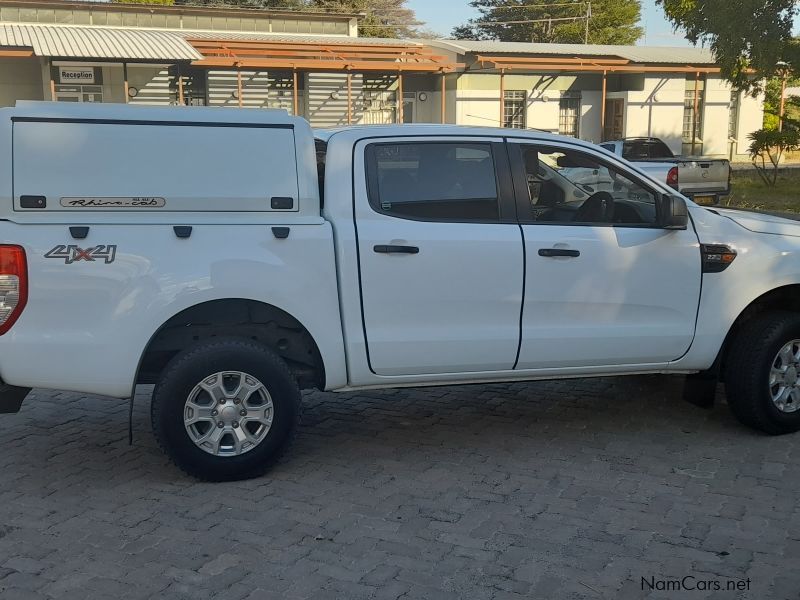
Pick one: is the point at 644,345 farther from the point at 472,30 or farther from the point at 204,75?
the point at 472,30

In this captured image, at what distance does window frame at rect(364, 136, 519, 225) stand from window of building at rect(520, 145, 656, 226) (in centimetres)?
14

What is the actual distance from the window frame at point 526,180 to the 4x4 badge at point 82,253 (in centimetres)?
222

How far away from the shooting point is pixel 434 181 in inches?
197

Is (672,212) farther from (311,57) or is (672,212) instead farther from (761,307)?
(311,57)

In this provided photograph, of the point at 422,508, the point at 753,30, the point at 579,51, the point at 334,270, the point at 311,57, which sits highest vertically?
the point at 579,51

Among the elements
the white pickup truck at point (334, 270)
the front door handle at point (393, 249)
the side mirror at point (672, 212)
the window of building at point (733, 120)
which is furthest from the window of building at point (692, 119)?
the front door handle at point (393, 249)

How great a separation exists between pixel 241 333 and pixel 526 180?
1830mm

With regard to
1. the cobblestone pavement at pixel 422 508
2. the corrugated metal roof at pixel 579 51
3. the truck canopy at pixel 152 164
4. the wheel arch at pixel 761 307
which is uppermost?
the corrugated metal roof at pixel 579 51

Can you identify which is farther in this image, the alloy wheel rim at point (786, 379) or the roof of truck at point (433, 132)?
the alloy wheel rim at point (786, 379)

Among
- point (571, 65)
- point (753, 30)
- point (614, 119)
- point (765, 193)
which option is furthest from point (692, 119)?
point (753, 30)

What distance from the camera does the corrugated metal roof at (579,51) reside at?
31.9 m

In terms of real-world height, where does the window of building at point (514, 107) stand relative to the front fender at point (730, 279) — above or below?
above

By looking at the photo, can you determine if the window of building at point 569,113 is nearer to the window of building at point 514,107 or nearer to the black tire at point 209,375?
the window of building at point 514,107

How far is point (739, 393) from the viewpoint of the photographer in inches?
211
